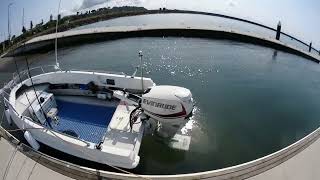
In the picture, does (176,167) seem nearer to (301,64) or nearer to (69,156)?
(69,156)

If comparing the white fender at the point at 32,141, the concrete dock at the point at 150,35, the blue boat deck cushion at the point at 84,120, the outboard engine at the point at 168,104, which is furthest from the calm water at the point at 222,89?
the white fender at the point at 32,141

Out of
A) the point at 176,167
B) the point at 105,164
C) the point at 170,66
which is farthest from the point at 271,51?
the point at 105,164

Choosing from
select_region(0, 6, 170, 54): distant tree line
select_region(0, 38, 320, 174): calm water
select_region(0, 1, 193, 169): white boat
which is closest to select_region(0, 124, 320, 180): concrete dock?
select_region(0, 1, 193, 169): white boat

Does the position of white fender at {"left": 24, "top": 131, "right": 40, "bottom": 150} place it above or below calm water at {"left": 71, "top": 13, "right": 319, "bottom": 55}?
below

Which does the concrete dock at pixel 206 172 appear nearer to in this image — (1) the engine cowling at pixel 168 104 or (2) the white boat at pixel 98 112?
(2) the white boat at pixel 98 112

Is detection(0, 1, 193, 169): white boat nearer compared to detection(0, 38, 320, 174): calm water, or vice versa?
detection(0, 1, 193, 169): white boat

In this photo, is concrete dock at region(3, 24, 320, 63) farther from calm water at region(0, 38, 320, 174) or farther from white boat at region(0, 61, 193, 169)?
white boat at region(0, 61, 193, 169)

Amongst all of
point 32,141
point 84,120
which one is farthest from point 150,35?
point 32,141

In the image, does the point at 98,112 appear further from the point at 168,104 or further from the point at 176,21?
the point at 176,21

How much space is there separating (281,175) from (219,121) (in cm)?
462

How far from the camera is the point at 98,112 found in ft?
39.3

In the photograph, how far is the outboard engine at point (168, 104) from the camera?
9.65m

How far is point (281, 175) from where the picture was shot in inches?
332

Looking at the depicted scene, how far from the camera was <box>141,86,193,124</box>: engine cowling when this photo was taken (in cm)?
965
